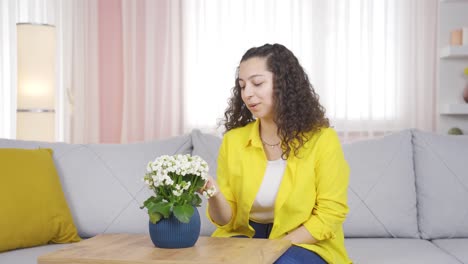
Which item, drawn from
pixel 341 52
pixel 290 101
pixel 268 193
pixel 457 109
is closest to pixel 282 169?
pixel 268 193

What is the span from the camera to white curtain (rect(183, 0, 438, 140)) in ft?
13.7

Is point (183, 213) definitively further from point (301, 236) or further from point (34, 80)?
point (34, 80)

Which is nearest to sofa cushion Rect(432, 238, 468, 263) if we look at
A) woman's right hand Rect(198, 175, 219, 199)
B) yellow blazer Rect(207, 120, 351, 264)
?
yellow blazer Rect(207, 120, 351, 264)

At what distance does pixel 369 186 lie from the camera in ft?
8.80

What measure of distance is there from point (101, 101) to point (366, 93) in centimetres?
175

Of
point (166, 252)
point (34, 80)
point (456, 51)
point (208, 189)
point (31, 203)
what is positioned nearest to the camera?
point (166, 252)

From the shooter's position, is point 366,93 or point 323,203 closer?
point 323,203

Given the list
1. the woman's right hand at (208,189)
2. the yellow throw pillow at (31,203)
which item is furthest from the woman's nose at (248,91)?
the yellow throw pillow at (31,203)

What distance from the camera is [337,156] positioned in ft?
6.77

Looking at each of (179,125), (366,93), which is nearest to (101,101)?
(179,125)

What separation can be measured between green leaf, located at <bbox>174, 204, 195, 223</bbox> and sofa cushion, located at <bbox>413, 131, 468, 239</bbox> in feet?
4.43

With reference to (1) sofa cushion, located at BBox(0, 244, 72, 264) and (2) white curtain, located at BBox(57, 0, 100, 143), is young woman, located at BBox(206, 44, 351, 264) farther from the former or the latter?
(2) white curtain, located at BBox(57, 0, 100, 143)

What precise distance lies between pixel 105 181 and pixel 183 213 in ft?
3.63

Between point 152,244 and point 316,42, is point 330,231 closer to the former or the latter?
point 152,244
